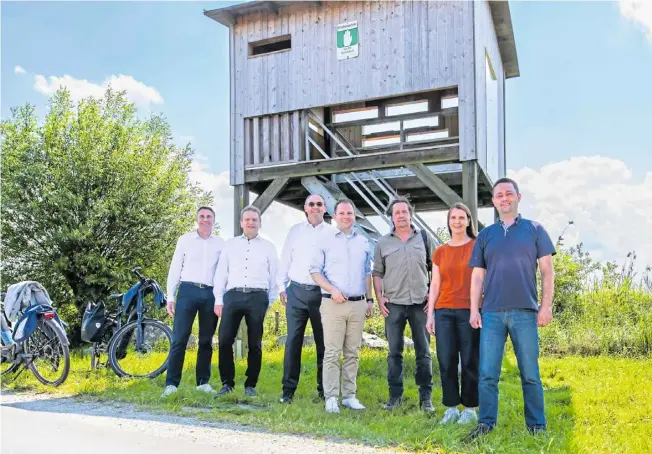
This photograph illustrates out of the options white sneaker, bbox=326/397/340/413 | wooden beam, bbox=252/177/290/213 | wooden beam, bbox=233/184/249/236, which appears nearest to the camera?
white sneaker, bbox=326/397/340/413

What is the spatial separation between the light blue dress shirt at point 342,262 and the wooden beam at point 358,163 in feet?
13.9

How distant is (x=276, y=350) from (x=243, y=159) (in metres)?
3.50

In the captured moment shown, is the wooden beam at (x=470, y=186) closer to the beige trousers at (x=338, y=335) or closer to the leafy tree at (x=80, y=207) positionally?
the beige trousers at (x=338, y=335)

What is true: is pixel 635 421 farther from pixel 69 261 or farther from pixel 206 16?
pixel 69 261

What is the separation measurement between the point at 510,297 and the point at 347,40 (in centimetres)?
694

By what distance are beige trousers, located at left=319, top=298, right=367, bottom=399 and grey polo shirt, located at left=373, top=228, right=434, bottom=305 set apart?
34cm

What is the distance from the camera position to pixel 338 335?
590cm

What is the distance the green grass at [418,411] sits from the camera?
187 inches

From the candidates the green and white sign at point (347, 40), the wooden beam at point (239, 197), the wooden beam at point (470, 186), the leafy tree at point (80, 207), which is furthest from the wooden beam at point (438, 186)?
the leafy tree at point (80, 207)

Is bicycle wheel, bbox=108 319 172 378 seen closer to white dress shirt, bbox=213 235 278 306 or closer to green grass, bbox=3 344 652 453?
green grass, bbox=3 344 652 453

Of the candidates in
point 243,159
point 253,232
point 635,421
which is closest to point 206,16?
point 243,159

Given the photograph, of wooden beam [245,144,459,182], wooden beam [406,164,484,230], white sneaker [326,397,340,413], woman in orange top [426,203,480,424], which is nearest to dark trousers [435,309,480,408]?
woman in orange top [426,203,480,424]

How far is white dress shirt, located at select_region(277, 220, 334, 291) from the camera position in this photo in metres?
6.18

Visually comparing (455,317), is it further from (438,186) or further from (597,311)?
(597,311)
